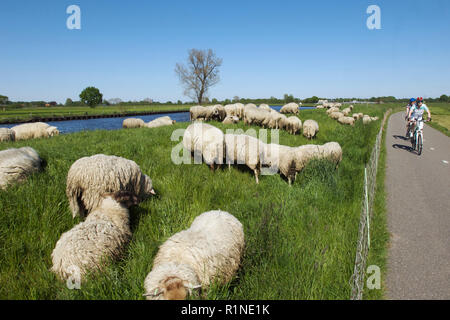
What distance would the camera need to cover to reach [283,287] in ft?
7.74

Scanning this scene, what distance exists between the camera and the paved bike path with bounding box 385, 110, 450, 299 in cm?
284

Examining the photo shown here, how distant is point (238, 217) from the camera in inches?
152

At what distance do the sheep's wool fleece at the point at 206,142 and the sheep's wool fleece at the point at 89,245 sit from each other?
4.14m

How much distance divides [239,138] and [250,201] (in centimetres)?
336

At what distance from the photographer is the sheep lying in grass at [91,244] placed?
8.14ft

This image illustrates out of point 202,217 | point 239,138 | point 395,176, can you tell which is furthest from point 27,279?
point 395,176

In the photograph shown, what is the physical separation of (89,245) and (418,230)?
576 cm

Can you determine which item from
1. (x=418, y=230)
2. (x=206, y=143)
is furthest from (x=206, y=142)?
(x=418, y=230)

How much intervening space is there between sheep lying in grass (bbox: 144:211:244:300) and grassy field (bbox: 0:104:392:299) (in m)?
0.17

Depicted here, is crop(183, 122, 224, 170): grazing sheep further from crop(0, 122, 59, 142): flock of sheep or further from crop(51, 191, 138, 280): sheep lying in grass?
crop(0, 122, 59, 142): flock of sheep

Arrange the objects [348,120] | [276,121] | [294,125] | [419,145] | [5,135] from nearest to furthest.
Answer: [419,145]
[5,135]
[294,125]
[276,121]
[348,120]

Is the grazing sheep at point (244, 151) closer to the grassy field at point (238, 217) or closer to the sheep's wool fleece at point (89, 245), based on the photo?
the grassy field at point (238, 217)

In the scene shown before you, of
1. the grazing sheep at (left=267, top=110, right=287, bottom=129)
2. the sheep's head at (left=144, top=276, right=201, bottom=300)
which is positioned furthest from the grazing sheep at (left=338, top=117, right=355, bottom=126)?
the sheep's head at (left=144, top=276, right=201, bottom=300)

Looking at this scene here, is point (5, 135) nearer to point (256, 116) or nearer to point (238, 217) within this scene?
point (238, 217)
